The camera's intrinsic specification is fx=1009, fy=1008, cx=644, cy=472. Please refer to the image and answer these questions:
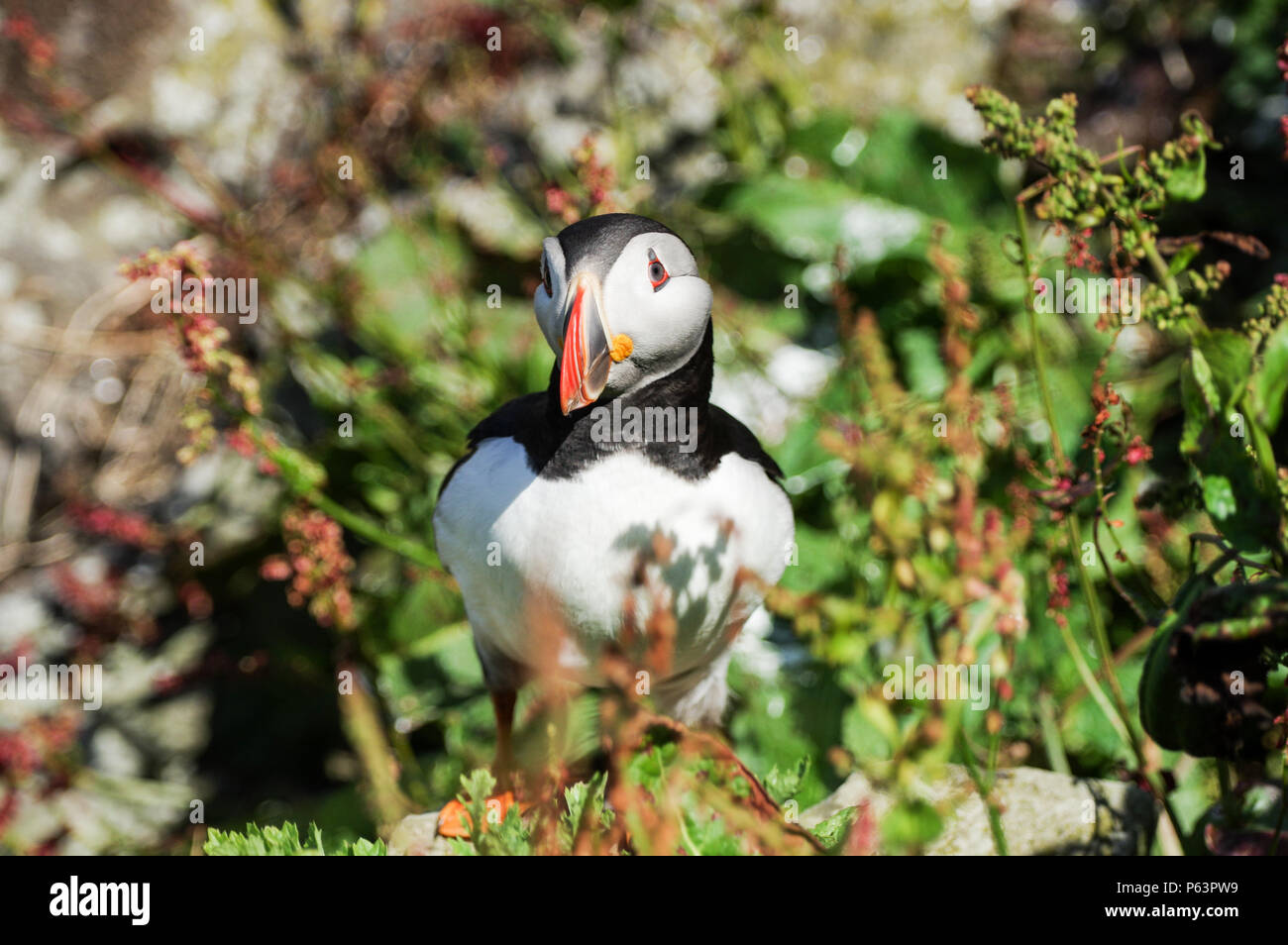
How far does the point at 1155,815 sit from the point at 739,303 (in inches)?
83.8

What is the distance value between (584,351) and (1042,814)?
4.22 ft

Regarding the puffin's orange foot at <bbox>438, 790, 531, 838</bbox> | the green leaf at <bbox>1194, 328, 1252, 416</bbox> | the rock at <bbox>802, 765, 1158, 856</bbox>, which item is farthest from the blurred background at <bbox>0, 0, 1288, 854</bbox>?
the green leaf at <bbox>1194, 328, 1252, 416</bbox>

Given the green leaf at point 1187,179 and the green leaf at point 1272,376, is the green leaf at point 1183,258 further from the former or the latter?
the green leaf at point 1272,376

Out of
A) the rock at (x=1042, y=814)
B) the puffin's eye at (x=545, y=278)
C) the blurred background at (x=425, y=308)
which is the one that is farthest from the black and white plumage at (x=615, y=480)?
the blurred background at (x=425, y=308)

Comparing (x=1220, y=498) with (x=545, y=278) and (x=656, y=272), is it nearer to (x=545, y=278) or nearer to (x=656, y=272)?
(x=656, y=272)

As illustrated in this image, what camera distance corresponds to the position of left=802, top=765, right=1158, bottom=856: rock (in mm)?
1914

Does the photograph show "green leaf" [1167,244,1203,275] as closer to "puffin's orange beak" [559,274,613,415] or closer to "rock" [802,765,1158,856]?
"puffin's orange beak" [559,274,613,415]

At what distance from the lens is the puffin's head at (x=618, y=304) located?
1.55 meters

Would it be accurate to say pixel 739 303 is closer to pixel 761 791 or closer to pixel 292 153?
pixel 292 153

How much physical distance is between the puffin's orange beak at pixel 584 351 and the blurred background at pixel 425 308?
852 mm

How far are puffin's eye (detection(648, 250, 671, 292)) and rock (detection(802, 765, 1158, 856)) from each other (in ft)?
3.37

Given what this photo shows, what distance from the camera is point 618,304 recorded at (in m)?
1.59

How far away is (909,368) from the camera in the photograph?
3.15 meters

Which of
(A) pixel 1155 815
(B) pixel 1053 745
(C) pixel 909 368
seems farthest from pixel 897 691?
(C) pixel 909 368
